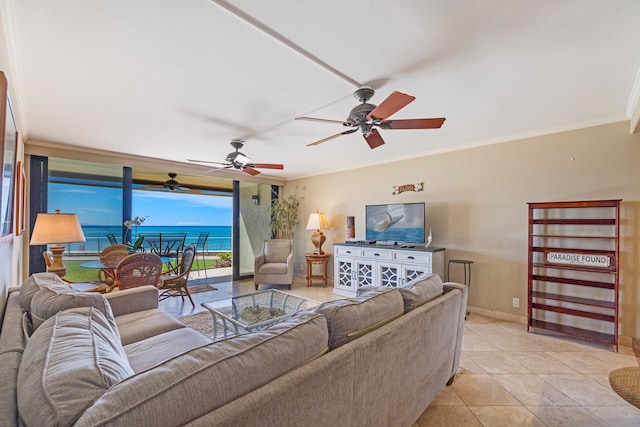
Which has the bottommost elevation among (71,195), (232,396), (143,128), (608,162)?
(232,396)

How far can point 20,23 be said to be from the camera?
5.17 feet

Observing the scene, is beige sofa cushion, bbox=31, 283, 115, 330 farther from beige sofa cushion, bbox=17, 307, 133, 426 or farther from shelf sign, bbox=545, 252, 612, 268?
shelf sign, bbox=545, 252, 612, 268

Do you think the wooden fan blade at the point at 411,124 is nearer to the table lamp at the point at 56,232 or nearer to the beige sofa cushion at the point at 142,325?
the beige sofa cushion at the point at 142,325

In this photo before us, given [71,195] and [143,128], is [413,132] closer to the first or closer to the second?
[143,128]

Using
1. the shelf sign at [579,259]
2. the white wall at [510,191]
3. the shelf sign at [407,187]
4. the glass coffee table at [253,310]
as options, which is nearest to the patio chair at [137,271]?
the glass coffee table at [253,310]

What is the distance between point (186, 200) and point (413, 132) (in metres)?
9.13

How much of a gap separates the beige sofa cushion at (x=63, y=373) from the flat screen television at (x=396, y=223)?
3.82 m

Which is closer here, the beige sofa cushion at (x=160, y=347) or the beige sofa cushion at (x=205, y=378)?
the beige sofa cushion at (x=205, y=378)

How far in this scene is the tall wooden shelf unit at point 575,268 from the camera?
2.80 m

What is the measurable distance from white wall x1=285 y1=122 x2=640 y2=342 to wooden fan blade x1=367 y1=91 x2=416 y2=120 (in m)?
1.53

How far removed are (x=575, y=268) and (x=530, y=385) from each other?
4.88ft

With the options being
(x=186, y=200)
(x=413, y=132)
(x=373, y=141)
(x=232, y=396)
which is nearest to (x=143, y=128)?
(x=373, y=141)

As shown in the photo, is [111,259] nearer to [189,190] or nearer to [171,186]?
[171,186]

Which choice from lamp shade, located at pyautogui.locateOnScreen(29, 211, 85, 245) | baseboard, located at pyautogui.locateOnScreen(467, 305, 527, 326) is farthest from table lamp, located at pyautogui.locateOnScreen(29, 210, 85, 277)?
baseboard, located at pyautogui.locateOnScreen(467, 305, 527, 326)
